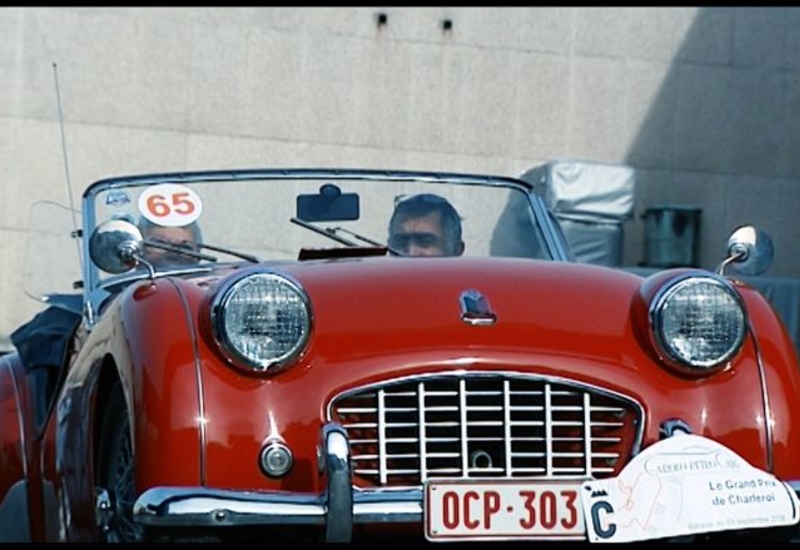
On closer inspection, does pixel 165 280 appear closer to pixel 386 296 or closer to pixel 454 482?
pixel 386 296

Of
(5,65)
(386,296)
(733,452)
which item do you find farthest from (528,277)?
(5,65)

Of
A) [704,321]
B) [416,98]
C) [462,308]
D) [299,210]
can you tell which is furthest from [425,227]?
[416,98]

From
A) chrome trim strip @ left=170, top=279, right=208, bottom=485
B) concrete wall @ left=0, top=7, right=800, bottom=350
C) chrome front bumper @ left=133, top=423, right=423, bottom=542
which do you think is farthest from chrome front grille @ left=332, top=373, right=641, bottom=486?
concrete wall @ left=0, top=7, right=800, bottom=350

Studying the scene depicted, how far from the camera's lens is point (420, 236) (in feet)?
17.5

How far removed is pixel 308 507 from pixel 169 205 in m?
1.86

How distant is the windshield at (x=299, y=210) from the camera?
5324 mm

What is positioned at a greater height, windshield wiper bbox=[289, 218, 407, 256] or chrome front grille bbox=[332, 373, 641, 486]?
windshield wiper bbox=[289, 218, 407, 256]

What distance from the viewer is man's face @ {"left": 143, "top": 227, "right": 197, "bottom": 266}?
5.11 metres

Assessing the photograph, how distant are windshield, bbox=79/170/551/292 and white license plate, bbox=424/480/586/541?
166 cm

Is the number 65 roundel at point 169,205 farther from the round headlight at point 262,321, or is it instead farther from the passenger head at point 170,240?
the round headlight at point 262,321

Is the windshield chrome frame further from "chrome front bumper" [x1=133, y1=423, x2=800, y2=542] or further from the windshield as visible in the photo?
"chrome front bumper" [x1=133, y1=423, x2=800, y2=542]

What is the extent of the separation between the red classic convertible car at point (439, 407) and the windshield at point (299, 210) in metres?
0.88

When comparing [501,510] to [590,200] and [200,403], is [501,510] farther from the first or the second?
[590,200]

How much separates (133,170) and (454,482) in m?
15.1
